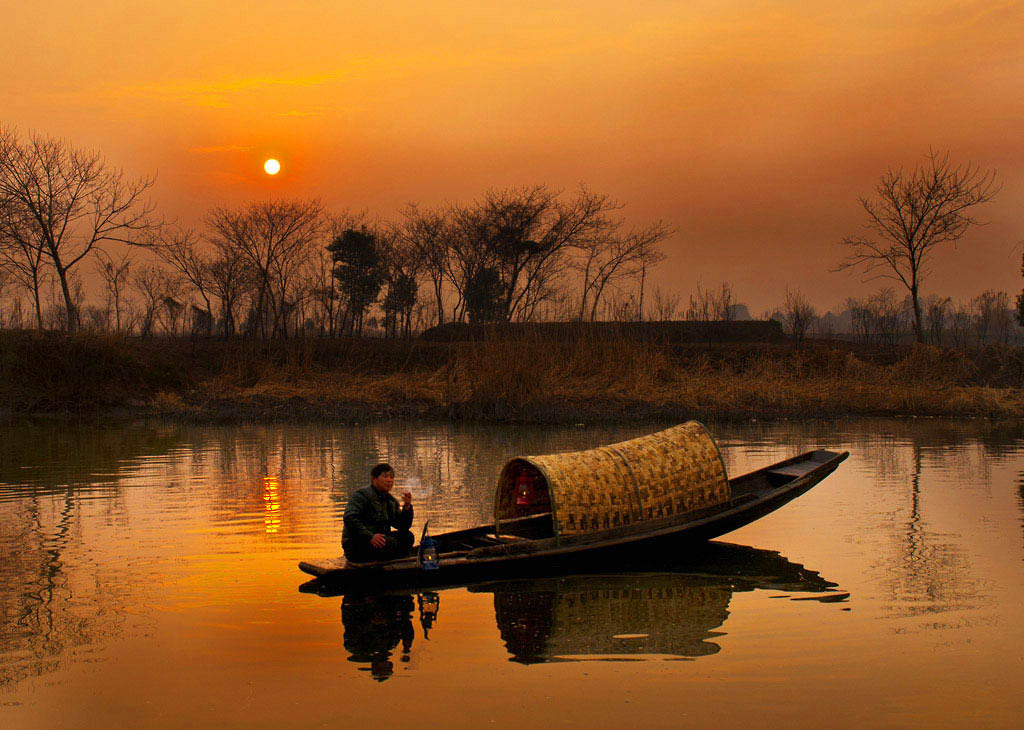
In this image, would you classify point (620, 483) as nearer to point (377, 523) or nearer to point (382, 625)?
point (377, 523)

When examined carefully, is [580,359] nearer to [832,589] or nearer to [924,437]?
[924,437]

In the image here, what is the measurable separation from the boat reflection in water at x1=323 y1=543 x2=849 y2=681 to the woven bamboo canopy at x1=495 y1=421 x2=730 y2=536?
1.85ft

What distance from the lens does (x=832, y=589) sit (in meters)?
8.21

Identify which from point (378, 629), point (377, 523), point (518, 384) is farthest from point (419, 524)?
point (518, 384)

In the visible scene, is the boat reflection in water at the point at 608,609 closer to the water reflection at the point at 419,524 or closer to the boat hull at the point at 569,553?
the water reflection at the point at 419,524

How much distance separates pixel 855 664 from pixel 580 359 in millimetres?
21136

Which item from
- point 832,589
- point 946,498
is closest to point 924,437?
point 946,498

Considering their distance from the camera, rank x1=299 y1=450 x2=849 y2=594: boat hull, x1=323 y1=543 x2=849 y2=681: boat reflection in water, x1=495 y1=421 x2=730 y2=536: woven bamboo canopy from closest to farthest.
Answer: x1=323 y1=543 x2=849 y2=681: boat reflection in water, x1=299 y1=450 x2=849 y2=594: boat hull, x1=495 y1=421 x2=730 y2=536: woven bamboo canopy

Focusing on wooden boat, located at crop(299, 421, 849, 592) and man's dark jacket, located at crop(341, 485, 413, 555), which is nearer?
man's dark jacket, located at crop(341, 485, 413, 555)

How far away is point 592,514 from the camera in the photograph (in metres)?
8.88

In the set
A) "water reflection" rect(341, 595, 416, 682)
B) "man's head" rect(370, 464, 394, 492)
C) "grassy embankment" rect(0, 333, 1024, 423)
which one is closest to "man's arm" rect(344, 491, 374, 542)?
"man's head" rect(370, 464, 394, 492)

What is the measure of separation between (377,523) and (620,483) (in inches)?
93.4

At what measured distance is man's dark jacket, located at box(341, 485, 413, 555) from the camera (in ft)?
26.8

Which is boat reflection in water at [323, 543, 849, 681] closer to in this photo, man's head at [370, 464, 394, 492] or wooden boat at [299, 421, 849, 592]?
wooden boat at [299, 421, 849, 592]
